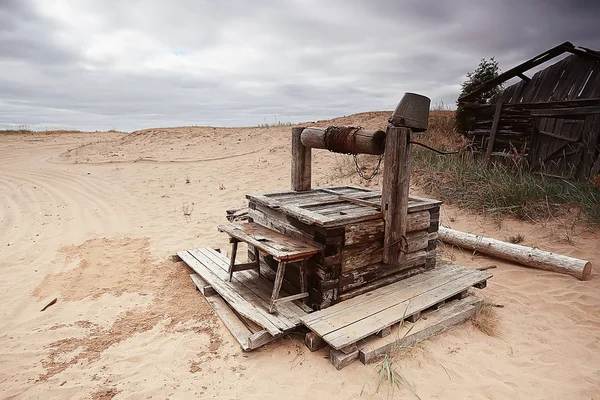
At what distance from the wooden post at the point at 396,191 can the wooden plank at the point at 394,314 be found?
1.43 feet

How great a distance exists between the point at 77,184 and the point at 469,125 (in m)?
12.1

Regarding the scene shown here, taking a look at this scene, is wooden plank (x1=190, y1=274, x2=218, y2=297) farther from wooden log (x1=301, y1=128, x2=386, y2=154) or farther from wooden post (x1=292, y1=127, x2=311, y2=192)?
wooden log (x1=301, y1=128, x2=386, y2=154)

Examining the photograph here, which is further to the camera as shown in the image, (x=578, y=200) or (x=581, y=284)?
(x=578, y=200)

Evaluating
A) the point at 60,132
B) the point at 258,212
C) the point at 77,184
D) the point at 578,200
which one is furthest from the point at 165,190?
the point at 60,132

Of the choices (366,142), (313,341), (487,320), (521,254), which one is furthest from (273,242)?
(521,254)

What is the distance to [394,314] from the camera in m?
3.18

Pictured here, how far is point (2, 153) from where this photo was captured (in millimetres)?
16156

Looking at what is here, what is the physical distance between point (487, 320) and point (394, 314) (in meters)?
1.09

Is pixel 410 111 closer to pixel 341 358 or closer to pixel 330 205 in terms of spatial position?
pixel 330 205

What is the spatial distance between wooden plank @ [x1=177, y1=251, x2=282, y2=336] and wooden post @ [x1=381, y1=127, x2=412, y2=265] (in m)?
1.29

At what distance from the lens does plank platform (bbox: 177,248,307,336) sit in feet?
10.2

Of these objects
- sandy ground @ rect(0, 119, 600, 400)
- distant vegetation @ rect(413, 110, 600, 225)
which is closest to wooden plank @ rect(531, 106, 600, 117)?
distant vegetation @ rect(413, 110, 600, 225)

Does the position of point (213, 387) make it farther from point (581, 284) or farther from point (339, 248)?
point (581, 284)

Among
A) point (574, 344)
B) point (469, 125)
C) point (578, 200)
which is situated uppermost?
point (469, 125)
